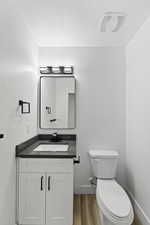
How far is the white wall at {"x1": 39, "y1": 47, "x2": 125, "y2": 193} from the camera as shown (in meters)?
3.17

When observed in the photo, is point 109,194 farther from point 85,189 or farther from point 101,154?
point 85,189

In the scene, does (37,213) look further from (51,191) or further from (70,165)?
(70,165)

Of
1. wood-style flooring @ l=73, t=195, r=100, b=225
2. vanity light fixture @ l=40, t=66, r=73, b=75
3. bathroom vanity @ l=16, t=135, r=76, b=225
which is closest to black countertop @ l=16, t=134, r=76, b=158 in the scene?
bathroom vanity @ l=16, t=135, r=76, b=225

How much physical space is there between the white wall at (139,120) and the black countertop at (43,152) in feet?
2.71

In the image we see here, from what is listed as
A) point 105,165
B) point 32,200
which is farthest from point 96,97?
point 32,200

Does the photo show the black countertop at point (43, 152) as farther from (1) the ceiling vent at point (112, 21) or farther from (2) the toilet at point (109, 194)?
(1) the ceiling vent at point (112, 21)

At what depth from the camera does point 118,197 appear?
2.16m

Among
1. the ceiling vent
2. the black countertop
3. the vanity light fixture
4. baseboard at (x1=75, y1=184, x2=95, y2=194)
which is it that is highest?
the ceiling vent

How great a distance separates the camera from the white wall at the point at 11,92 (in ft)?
5.85

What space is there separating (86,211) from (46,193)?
0.85m

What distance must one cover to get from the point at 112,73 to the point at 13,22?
173 cm

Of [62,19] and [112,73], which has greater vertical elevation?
[62,19]

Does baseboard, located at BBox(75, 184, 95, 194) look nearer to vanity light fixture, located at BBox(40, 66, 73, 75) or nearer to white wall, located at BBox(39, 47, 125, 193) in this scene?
white wall, located at BBox(39, 47, 125, 193)

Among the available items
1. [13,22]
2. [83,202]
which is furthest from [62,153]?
[13,22]
